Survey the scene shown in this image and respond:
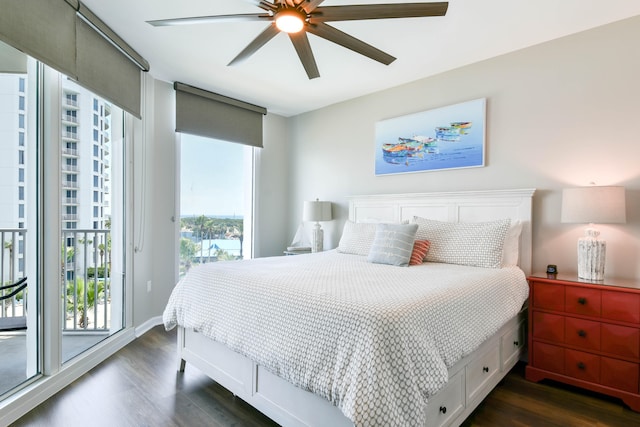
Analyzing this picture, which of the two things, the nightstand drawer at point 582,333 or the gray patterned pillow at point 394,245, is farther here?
the gray patterned pillow at point 394,245

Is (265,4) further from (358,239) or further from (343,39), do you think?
(358,239)

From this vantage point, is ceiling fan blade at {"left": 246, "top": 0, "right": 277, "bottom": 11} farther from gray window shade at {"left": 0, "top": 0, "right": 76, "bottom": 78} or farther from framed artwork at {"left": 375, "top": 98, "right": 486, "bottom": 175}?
framed artwork at {"left": 375, "top": 98, "right": 486, "bottom": 175}

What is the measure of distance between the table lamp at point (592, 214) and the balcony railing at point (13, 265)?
369cm

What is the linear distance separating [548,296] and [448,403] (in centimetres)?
126

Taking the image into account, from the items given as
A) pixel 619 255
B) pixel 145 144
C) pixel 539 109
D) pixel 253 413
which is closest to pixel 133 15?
pixel 145 144

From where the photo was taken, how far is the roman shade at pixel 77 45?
1.77 metres

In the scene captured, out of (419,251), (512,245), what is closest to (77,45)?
(419,251)

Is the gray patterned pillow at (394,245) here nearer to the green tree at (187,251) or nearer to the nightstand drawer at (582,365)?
the nightstand drawer at (582,365)

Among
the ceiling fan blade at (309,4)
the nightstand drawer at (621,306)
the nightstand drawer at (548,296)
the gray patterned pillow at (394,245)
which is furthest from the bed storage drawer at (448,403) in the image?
the ceiling fan blade at (309,4)

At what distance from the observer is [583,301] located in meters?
2.16

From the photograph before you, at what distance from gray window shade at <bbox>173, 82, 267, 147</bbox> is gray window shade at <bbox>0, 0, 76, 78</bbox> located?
141 cm

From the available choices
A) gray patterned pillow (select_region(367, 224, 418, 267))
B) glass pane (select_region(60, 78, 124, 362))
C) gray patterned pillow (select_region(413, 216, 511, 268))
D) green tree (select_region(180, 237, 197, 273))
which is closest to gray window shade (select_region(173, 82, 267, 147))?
glass pane (select_region(60, 78, 124, 362))

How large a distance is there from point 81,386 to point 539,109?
13.4 feet

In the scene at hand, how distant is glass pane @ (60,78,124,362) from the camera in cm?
240
